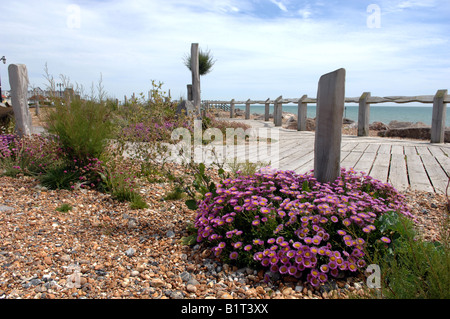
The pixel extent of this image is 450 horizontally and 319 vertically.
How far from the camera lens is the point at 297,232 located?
215cm

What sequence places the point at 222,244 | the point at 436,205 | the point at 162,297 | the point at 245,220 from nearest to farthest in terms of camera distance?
the point at 162,297 → the point at 222,244 → the point at 245,220 → the point at 436,205

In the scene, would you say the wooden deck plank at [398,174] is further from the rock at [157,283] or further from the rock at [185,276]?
the rock at [157,283]

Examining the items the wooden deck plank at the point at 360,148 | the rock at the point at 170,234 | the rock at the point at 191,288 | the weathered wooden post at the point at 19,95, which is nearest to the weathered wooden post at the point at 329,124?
the rock at the point at 170,234

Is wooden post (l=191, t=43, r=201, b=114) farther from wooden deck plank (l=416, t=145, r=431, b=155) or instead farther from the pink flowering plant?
the pink flowering plant

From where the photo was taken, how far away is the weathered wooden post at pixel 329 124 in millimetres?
2840

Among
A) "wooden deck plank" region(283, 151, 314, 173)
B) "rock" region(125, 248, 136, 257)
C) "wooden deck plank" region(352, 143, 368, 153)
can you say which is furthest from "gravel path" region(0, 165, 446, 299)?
"wooden deck plank" region(352, 143, 368, 153)

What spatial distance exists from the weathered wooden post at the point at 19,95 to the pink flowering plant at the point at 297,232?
5369 mm

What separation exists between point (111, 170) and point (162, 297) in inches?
101

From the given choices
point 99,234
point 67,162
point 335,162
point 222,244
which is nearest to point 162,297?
point 222,244

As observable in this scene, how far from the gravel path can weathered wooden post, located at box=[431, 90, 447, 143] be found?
4852mm

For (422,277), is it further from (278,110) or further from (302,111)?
(278,110)

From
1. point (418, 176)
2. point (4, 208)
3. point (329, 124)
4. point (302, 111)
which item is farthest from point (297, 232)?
point (302, 111)

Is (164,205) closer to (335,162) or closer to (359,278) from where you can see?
(335,162)

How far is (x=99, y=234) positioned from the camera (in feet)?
9.52
